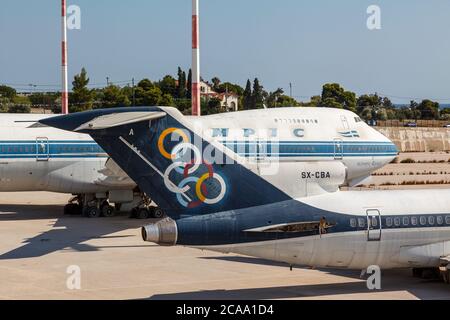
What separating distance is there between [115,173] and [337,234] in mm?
19336

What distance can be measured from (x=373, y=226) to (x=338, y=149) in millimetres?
16998

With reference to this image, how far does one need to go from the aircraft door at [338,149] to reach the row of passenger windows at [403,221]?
622 inches

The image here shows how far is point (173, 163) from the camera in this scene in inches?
832

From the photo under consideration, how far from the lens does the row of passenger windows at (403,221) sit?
74.8 feet

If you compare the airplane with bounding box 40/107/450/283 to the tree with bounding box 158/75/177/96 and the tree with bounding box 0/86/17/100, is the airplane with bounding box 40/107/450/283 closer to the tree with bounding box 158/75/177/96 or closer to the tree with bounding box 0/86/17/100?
the tree with bounding box 158/75/177/96

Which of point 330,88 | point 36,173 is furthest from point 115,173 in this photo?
point 330,88

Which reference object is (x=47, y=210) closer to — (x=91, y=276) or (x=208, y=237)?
(x=91, y=276)

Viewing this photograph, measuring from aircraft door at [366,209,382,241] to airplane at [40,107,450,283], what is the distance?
30 mm

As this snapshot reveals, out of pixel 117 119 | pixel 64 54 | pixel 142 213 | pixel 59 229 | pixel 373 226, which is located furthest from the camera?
pixel 64 54

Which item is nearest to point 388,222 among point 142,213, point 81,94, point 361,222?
point 361,222

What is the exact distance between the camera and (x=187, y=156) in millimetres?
21297

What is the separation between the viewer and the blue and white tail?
20.7m

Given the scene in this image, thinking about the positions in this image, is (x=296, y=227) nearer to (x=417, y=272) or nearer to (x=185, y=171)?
(x=185, y=171)

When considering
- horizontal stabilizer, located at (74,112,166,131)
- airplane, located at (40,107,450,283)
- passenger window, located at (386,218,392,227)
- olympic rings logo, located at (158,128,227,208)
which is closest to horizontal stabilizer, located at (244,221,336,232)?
airplane, located at (40,107,450,283)
